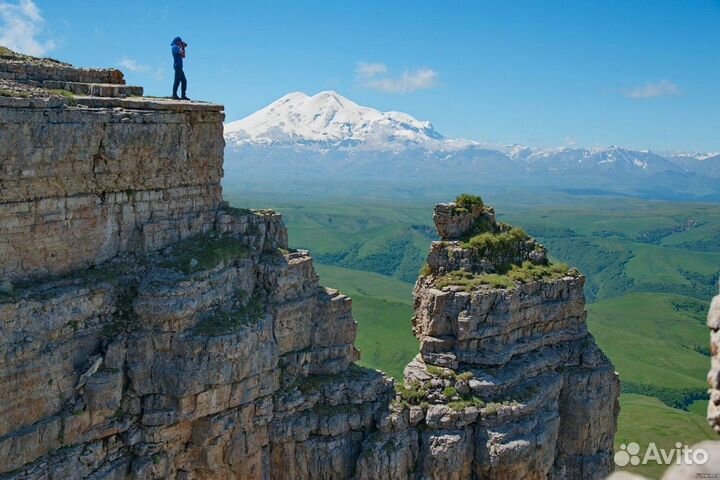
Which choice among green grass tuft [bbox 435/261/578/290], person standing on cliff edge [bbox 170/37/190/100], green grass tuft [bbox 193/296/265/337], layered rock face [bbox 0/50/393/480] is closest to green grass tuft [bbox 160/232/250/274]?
layered rock face [bbox 0/50/393/480]

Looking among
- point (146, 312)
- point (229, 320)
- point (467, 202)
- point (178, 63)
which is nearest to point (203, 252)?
point (229, 320)

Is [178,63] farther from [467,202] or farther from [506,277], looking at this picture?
[506,277]

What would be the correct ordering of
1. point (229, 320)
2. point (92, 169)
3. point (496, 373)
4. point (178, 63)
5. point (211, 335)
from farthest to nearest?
1. point (496, 373)
2. point (178, 63)
3. point (229, 320)
4. point (211, 335)
5. point (92, 169)

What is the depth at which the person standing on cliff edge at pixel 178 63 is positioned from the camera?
3284 centimetres

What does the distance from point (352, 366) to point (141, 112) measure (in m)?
14.9

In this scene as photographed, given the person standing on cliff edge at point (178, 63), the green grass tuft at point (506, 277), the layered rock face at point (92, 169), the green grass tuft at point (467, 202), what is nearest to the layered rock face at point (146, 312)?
the layered rock face at point (92, 169)

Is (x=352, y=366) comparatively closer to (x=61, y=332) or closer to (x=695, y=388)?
(x=61, y=332)

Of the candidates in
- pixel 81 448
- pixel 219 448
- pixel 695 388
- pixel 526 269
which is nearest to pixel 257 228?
pixel 219 448

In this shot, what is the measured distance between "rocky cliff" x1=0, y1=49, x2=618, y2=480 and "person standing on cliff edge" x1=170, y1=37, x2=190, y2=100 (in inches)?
80.5

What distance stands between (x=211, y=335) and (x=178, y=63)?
12308mm

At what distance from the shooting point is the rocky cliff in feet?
84.1

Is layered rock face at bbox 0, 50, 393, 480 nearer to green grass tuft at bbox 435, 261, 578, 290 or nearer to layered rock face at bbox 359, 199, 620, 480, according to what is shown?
layered rock face at bbox 359, 199, 620, 480

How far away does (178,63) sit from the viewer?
33094 millimetres

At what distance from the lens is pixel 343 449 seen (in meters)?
32.9
